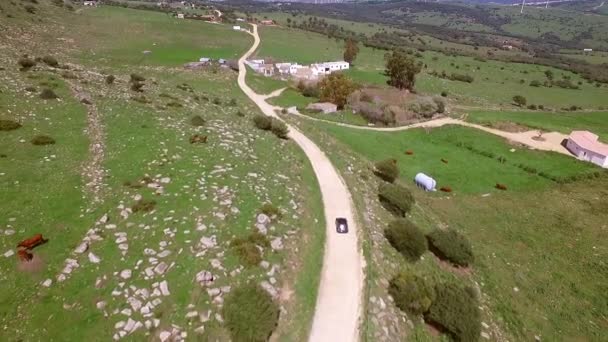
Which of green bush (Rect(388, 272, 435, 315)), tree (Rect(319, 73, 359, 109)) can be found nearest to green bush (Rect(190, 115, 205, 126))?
green bush (Rect(388, 272, 435, 315))

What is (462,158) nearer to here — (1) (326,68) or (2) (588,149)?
(2) (588,149)

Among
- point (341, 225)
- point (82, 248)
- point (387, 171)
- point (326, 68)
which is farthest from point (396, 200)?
point (326, 68)

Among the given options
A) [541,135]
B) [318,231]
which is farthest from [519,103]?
[318,231]

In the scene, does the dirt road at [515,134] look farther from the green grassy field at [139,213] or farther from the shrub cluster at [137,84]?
the shrub cluster at [137,84]

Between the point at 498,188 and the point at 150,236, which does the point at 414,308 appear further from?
the point at 498,188

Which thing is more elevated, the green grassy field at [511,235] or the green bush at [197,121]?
the green bush at [197,121]

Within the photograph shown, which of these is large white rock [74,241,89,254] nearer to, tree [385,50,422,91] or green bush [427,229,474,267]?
green bush [427,229,474,267]

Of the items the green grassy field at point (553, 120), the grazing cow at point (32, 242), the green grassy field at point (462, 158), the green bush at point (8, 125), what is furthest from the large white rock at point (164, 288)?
the green grassy field at point (553, 120)
